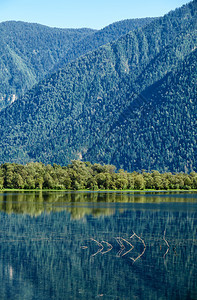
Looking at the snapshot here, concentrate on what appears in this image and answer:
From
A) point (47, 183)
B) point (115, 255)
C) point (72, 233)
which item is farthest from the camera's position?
point (47, 183)

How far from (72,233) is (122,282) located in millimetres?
24978

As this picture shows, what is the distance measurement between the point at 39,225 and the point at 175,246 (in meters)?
23.0

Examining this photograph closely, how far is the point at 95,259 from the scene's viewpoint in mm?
50031

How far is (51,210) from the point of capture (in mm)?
98438

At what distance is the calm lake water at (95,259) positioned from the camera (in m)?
39.8

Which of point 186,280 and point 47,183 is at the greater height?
point 47,183

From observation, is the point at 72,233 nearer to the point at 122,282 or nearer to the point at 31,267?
the point at 31,267

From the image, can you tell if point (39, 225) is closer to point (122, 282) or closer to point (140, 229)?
point (140, 229)

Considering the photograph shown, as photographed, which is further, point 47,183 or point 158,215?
point 47,183

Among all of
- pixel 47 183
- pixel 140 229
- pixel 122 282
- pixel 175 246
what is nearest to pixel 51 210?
pixel 140 229

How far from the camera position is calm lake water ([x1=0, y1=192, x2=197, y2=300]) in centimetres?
3981

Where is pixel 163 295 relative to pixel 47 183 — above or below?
below

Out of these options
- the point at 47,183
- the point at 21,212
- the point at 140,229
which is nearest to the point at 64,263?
the point at 140,229

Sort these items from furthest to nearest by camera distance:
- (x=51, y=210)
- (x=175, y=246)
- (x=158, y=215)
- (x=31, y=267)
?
(x=51, y=210) → (x=158, y=215) → (x=175, y=246) → (x=31, y=267)
